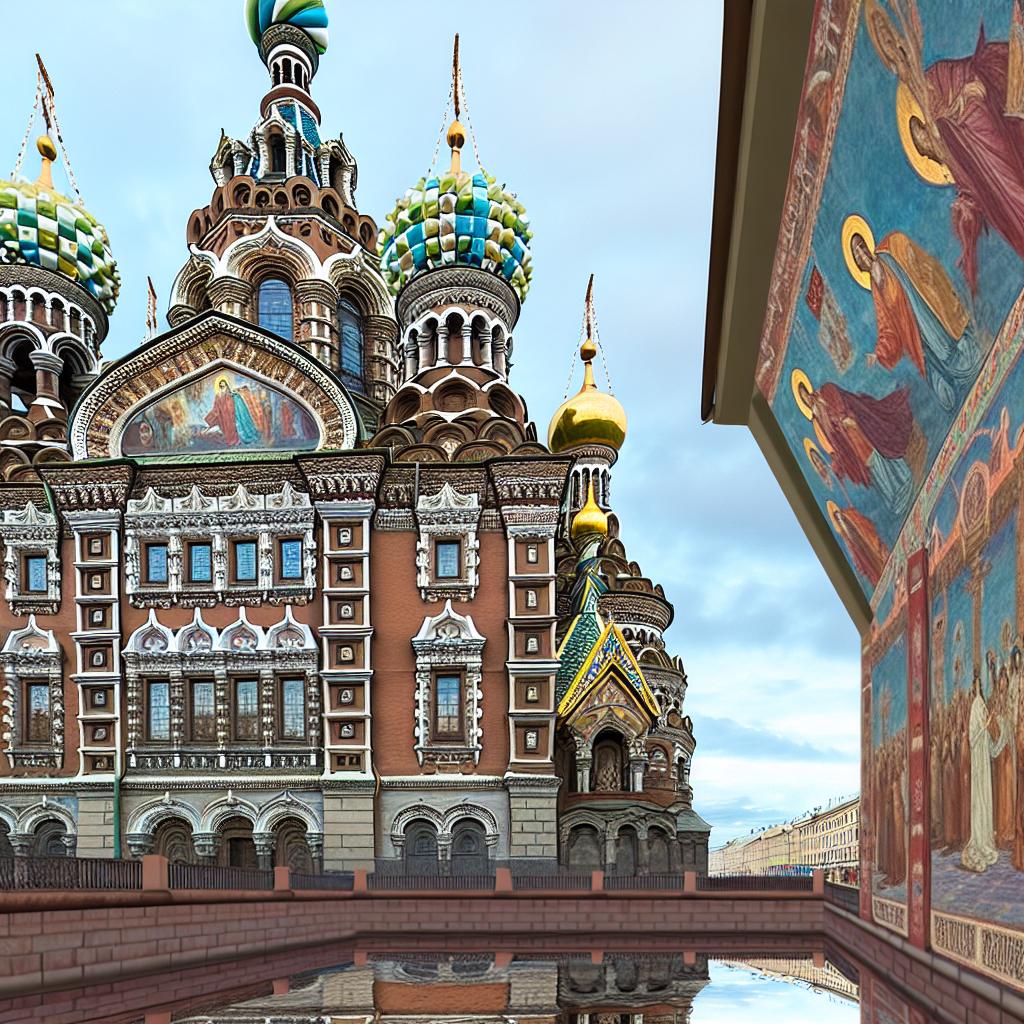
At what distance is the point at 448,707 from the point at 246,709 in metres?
4.45

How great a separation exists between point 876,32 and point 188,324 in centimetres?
1929

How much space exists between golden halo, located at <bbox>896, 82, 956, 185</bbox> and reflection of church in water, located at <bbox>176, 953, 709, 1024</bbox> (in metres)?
7.52

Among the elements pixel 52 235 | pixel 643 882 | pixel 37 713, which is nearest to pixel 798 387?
pixel 643 882

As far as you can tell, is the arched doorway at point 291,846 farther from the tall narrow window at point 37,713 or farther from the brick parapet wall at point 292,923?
the tall narrow window at point 37,713

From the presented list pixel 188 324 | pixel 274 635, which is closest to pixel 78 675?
pixel 274 635

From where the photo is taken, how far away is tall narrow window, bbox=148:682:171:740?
2091 cm

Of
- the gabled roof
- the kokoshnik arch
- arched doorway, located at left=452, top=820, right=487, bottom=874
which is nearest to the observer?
the kokoshnik arch

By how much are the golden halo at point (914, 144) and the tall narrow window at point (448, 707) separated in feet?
54.0

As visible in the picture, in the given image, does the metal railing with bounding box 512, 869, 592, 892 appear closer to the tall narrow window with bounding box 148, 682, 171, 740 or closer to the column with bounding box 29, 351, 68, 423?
the tall narrow window with bounding box 148, 682, 171, 740

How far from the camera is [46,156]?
30625 mm

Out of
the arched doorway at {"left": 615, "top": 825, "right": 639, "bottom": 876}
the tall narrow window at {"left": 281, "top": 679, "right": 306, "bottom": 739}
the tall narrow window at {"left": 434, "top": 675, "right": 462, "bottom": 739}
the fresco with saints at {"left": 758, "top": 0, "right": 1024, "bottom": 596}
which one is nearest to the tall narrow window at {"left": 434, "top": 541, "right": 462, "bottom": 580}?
the tall narrow window at {"left": 434, "top": 675, "right": 462, "bottom": 739}

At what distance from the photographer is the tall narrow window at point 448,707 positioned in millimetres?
20625

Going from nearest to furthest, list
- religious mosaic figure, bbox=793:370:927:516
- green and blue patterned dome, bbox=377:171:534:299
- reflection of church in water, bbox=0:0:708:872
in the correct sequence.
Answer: religious mosaic figure, bbox=793:370:927:516 < reflection of church in water, bbox=0:0:708:872 < green and blue patterned dome, bbox=377:171:534:299

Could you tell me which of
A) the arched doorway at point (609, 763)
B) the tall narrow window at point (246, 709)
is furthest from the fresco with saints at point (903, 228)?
the tall narrow window at point (246, 709)
